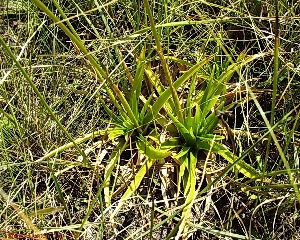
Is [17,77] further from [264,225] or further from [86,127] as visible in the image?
[264,225]

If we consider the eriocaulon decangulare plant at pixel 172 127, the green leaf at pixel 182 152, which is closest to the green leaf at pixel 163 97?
the eriocaulon decangulare plant at pixel 172 127

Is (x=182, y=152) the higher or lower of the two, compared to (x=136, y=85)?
lower

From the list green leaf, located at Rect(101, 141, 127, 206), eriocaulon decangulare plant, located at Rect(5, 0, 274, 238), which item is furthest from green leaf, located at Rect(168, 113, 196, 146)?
green leaf, located at Rect(101, 141, 127, 206)

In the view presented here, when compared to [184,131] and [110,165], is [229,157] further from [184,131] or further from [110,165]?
[110,165]

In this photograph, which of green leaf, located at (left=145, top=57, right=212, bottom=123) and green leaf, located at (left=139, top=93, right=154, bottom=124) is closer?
green leaf, located at (left=145, top=57, right=212, bottom=123)

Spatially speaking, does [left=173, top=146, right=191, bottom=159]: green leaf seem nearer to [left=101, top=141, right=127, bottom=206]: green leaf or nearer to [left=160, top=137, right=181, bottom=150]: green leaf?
[left=160, top=137, right=181, bottom=150]: green leaf

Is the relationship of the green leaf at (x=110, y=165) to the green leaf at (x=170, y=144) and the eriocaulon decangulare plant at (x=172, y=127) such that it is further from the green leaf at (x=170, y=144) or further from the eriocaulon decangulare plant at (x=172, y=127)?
the green leaf at (x=170, y=144)

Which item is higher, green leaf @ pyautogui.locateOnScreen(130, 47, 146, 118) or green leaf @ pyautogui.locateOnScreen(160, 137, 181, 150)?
green leaf @ pyautogui.locateOnScreen(130, 47, 146, 118)

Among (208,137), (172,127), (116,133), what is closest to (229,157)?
(208,137)
